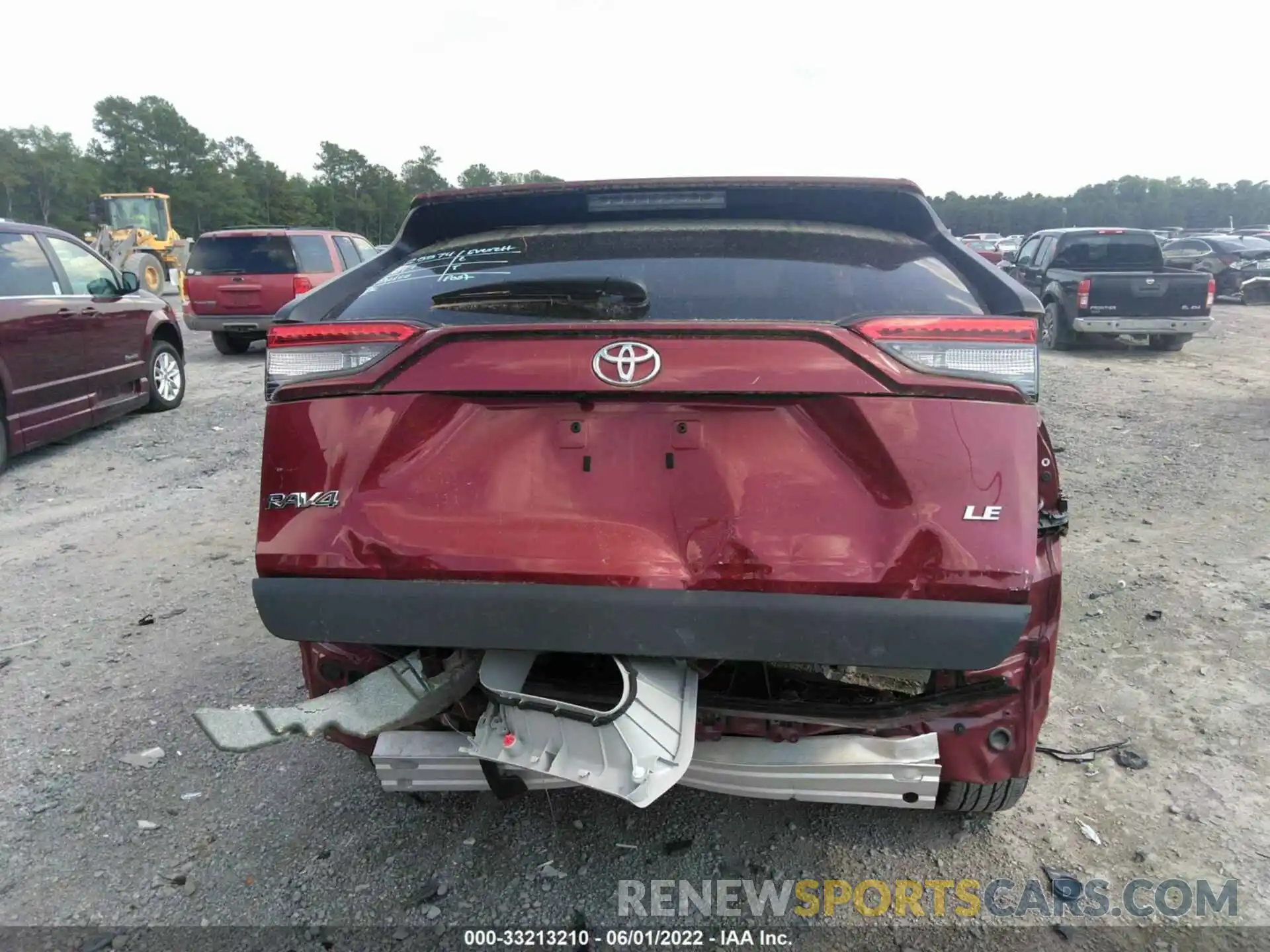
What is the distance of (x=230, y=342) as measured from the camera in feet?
48.2

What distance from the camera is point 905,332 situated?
2.14 m

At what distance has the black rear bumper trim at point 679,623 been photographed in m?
2.06

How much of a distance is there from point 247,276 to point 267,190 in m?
73.4

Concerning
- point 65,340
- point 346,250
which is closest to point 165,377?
point 65,340

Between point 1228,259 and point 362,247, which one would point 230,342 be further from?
point 1228,259

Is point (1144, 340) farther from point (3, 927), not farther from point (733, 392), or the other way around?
point (3, 927)

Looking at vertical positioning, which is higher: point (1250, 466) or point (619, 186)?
point (619, 186)

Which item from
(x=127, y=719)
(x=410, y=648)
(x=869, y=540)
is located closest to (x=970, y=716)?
(x=869, y=540)

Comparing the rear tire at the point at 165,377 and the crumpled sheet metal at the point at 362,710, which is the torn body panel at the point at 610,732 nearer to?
the crumpled sheet metal at the point at 362,710

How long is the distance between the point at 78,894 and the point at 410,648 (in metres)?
1.28

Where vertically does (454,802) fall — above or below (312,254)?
below

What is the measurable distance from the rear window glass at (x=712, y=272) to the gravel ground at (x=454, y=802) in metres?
1.68
